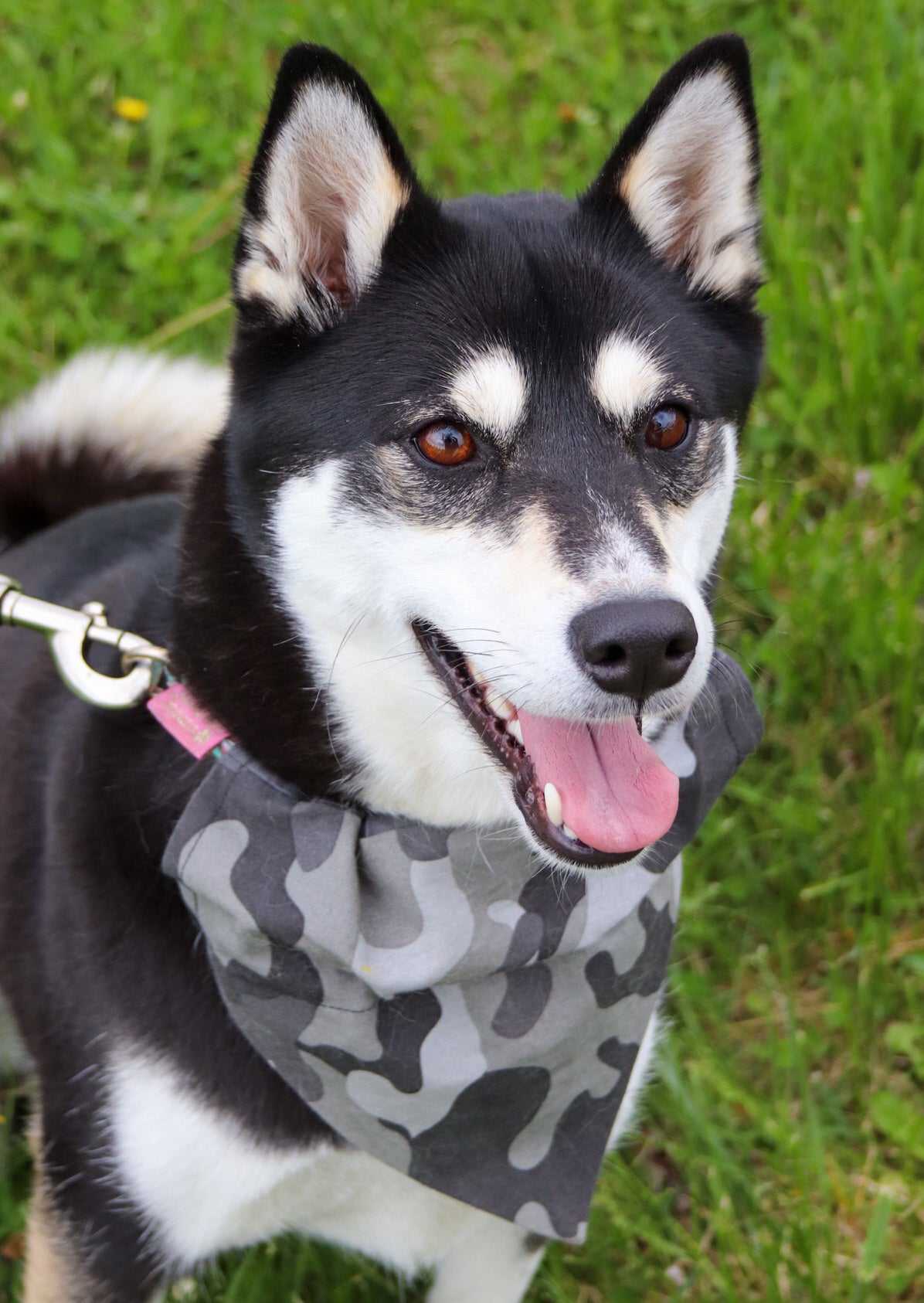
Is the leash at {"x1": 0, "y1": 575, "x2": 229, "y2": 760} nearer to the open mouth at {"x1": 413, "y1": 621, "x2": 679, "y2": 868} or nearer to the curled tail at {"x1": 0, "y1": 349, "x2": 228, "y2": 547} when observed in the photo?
the open mouth at {"x1": 413, "y1": 621, "x2": 679, "y2": 868}

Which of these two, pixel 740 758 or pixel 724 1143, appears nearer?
pixel 740 758

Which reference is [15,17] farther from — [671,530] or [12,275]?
[671,530]

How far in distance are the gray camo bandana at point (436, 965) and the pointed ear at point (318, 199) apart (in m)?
0.62

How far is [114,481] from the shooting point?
2645 mm

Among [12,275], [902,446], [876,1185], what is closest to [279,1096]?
[876,1185]

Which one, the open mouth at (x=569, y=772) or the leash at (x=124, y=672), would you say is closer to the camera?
the open mouth at (x=569, y=772)

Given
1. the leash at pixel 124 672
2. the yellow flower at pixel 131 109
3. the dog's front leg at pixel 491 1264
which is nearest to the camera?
the leash at pixel 124 672

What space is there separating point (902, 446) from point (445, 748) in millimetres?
1961

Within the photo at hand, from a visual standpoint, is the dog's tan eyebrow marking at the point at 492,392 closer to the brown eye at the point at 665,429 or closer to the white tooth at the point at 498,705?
the brown eye at the point at 665,429

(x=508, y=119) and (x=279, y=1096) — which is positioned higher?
(x=508, y=119)

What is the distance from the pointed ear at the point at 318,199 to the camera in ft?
5.22

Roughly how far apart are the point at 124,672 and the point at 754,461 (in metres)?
1.94

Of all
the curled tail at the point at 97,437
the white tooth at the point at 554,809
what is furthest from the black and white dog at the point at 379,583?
the curled tail at the point at 97,437

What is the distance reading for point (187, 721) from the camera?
69.7 inches
